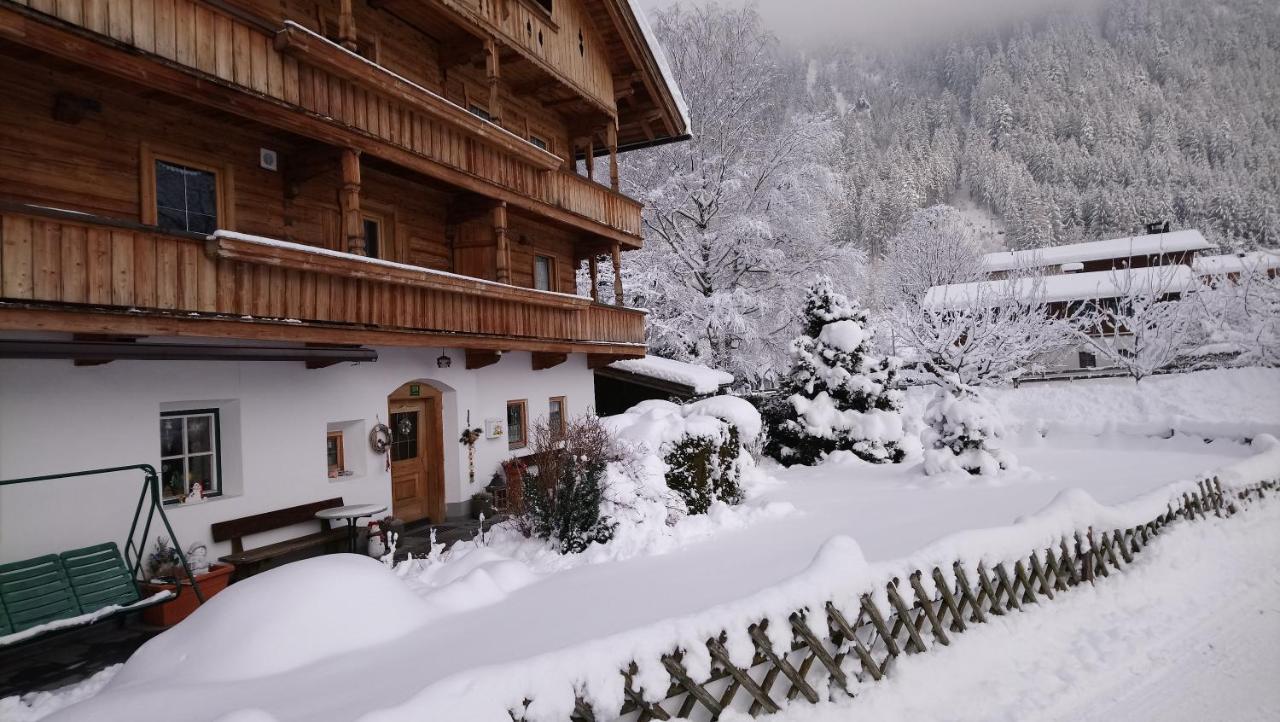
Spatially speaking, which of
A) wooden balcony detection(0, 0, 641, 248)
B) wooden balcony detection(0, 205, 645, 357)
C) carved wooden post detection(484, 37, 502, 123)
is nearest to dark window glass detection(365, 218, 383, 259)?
wooden balcony detection(0, 0, 641, 248)

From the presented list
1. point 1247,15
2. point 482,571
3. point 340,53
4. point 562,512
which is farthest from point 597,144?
point 1247,15

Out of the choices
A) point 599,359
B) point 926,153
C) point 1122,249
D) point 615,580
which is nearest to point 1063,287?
point 1122,249

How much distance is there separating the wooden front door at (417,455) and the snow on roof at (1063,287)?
2050cm

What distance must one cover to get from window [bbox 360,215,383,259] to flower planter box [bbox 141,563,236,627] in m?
6.19

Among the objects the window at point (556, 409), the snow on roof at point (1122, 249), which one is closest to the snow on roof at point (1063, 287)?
the snow on roof at point (1122, 249)

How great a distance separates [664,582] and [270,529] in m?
5.94

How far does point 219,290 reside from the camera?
26.2ft

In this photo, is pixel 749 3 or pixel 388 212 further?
pixel 749 3

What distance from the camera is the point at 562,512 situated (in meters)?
9.43

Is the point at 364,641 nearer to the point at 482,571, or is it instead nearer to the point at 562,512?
the point at 482,571

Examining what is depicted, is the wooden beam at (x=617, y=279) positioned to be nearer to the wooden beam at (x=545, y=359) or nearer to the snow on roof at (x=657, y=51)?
the wooden beam at (x=545, y=359)

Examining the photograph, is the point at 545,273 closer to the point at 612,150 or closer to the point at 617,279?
the point at 617,279

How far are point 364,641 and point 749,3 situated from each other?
24912 mm

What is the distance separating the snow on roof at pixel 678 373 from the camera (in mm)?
19141
